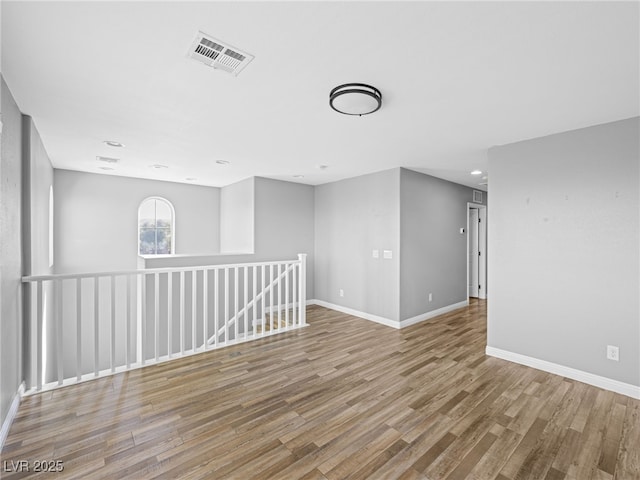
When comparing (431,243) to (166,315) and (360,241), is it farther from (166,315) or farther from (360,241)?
(166,315)

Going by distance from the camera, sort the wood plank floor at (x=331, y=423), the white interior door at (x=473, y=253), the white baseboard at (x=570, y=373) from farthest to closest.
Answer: the white interior door at (x=473, y=253), the white baseboard at (x=570, y=373), the wood plank floor at (x=331, y=423)

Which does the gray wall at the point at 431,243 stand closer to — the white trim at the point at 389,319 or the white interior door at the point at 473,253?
the white trim at the point at 389,319

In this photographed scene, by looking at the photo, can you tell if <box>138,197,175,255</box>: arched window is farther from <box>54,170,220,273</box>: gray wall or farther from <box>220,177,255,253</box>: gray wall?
<box>220,177,255,253</box>: gray wall

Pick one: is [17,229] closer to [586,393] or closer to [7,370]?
[7,370]

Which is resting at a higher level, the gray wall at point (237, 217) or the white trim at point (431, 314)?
the gray wall at point (237, 217)

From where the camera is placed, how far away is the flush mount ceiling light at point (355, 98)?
7.09ft

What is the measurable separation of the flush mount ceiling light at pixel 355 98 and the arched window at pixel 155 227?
517 cm

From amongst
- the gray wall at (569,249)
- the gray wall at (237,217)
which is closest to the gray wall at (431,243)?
the gray wall at (569,249)

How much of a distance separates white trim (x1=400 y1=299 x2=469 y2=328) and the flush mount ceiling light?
11.2ft

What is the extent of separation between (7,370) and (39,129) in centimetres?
239

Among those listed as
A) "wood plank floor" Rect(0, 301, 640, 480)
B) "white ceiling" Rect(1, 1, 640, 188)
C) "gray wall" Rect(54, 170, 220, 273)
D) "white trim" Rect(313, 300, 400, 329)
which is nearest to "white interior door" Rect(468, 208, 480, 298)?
"white trim" Rect(313, 300, 400, 329)

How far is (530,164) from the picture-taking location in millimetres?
3295

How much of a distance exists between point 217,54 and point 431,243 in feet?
14.6

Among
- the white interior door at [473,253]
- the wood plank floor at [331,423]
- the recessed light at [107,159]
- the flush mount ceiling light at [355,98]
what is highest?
the recessed light at [107,159]
